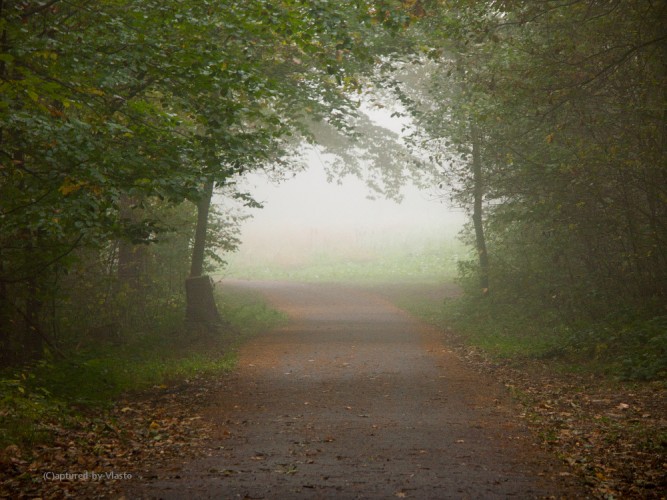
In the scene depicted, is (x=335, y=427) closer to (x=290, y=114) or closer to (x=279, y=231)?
(x=290, y=114)

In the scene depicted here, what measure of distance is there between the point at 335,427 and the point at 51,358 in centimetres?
493

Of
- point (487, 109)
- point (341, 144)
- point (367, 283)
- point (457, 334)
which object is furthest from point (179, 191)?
point (367, 283)

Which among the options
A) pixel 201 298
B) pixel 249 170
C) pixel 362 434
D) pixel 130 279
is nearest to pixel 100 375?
pixel 362 434

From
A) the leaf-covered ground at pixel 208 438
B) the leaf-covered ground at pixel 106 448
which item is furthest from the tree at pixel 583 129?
the leaf-covered ground at pixel 106 448

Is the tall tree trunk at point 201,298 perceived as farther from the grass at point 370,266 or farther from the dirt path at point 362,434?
the grass at point 370,266

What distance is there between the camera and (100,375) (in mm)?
9453

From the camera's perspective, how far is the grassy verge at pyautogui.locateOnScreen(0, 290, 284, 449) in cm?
693

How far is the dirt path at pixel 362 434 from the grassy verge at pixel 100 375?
3.37 ft

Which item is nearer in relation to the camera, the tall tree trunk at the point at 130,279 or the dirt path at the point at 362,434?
the dirt path at the point at 362,434

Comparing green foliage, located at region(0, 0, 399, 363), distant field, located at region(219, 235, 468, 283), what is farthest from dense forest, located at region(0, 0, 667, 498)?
distant field, located at region(219, 235, 468, 283)

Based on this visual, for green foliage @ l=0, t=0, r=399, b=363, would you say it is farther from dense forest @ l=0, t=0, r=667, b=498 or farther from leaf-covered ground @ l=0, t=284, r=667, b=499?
leaf-covered ground @ l=0, t=284, r=667, b=499

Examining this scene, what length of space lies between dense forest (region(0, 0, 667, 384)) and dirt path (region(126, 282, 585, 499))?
302cm

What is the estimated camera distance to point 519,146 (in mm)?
15188

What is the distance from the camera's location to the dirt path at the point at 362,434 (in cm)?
534
